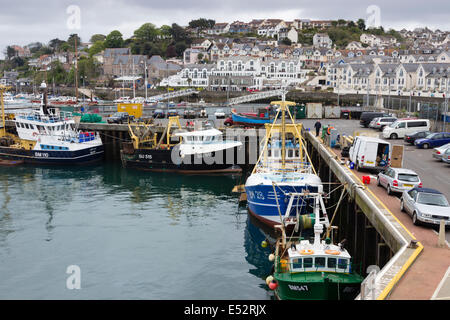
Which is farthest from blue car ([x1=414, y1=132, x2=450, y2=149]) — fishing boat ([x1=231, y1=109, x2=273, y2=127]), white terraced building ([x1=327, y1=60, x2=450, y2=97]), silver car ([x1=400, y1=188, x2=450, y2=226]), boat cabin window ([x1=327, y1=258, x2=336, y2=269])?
white terraced building ([x1=327, y1=60, x2=450, y2=97])

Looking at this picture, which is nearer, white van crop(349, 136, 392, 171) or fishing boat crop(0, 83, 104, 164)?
white van crop(349, 136, 392, 171)

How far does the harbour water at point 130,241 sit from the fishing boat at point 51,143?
740 centimetres

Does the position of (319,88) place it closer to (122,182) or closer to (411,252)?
(122,182)

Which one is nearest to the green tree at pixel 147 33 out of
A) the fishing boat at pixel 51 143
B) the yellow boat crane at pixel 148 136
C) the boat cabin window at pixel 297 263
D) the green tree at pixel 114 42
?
the green tree at pixel 114 42

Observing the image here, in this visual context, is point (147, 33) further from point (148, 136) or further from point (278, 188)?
point (278, 188)

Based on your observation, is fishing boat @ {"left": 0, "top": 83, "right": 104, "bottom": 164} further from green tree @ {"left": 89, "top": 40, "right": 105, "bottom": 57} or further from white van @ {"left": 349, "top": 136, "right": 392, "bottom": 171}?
green tree @ {"left": 89, "top": 40, "right": 105, "bottom": 57}

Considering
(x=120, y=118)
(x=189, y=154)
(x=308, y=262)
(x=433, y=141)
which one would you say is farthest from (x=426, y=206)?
(x=120, y=118)

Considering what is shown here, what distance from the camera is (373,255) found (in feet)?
58.7

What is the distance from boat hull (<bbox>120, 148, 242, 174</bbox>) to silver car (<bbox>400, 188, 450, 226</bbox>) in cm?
2579

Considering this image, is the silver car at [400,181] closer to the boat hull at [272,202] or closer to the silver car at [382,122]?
the boat hull at [272,202]

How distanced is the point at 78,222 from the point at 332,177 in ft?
51.9

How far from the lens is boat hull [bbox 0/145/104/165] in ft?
156

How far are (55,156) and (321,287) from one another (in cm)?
3876
